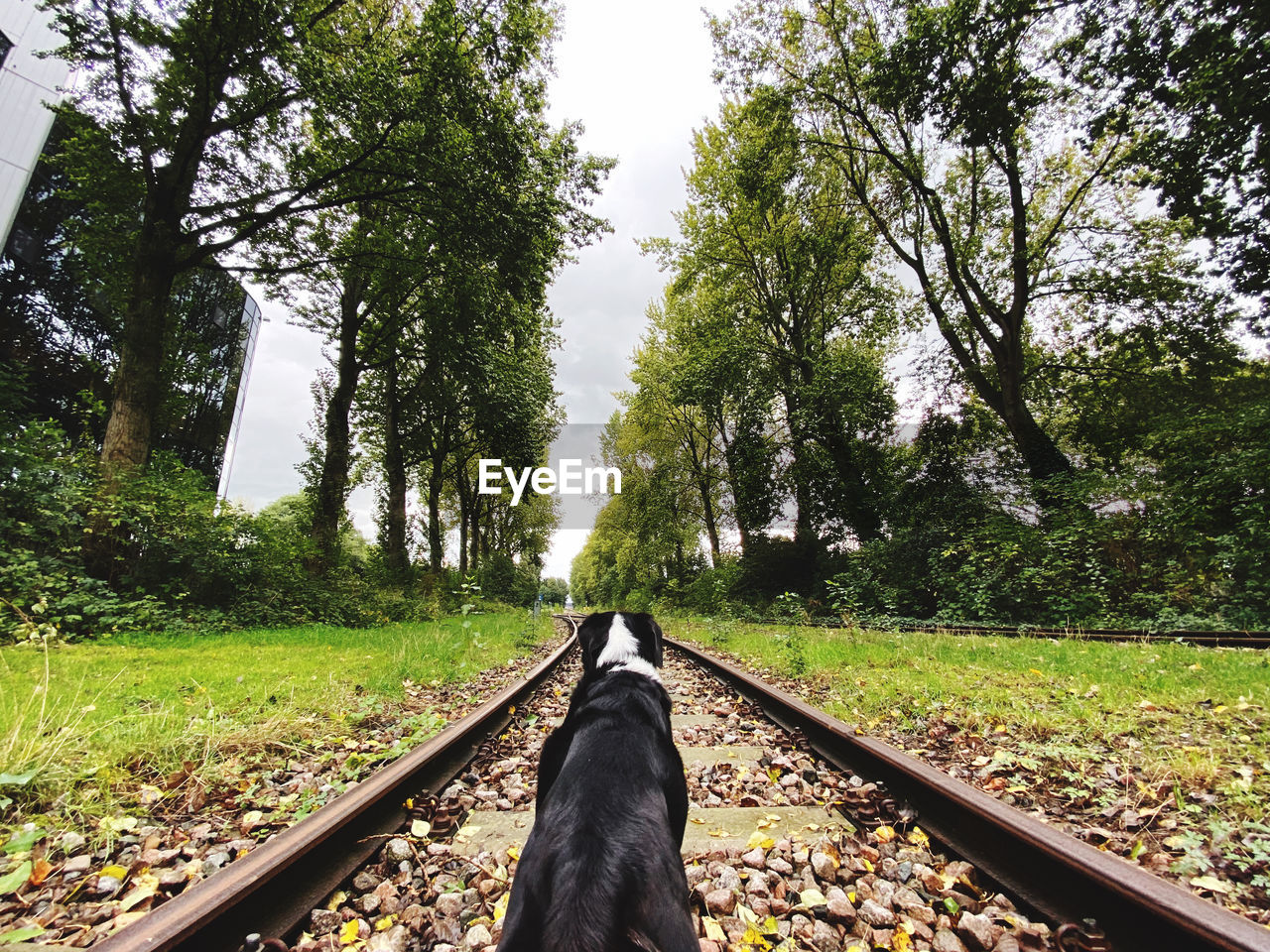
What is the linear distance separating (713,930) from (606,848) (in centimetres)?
97

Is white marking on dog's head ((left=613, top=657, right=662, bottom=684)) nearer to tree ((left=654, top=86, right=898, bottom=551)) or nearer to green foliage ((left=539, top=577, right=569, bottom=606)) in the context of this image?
tree ((left=654, top=86, right=898, bottom=551))

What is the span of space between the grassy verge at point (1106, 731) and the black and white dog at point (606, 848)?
2.07 meters

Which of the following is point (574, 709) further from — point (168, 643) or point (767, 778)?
point (168, 643)

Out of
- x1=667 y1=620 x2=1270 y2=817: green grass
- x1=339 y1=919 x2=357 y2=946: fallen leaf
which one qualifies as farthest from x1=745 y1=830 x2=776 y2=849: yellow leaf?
x1=667 y1=620 x2=1270 y2=817: green grass

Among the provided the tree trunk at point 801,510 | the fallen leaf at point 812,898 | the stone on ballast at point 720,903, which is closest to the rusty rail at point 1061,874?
the fallen leaf at point 812,898

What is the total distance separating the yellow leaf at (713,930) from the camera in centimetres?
182

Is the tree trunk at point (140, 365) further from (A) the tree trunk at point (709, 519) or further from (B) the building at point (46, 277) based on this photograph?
(A) the tree trunk at point (709, 519)

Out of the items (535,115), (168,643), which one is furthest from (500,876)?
(535,115)

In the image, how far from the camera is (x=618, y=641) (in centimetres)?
288

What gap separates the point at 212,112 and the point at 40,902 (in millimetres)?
13175

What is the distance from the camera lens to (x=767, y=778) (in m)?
3.23

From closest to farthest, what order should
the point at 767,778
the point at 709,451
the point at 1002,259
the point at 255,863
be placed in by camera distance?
the point at 255,863 → the point at 767,778 → the point at 1002,259 → the point at 709,451

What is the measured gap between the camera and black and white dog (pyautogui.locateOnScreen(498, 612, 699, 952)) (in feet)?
3.83

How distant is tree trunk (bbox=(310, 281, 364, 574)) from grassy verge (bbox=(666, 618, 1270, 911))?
1215cm
